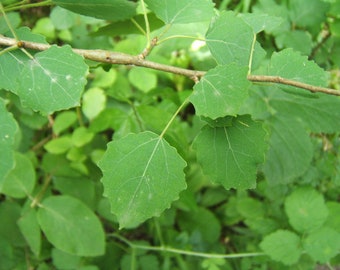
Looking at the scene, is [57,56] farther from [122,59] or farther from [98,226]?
[98,226]

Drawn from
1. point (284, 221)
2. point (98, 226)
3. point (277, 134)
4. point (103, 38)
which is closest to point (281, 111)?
point (277, 134)

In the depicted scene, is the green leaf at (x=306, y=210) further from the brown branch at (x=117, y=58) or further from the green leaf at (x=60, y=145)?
the green leaf at (x=60, y=145)

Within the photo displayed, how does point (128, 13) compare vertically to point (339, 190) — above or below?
above

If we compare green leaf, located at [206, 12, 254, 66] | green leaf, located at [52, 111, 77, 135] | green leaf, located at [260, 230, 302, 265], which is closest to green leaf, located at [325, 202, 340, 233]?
green leaf, located at [260, 230, 302, 265]

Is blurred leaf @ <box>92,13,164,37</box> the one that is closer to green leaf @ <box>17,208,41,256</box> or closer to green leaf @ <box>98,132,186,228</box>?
green leaf @ <box>98,132,186,228</box>

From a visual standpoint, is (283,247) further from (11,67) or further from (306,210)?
(11,67)

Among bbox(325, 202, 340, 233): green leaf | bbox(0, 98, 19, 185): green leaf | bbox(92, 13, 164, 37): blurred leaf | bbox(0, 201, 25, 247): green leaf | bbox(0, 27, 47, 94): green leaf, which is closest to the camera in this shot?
bbox(0, 98, 19, 185): green leaf

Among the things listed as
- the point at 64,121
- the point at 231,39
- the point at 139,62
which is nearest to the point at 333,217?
the point at 231,39
